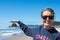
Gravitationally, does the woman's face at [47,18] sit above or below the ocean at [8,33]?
above

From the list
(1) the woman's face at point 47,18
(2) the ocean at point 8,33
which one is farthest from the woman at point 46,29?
(2) the ocean at point 8,33

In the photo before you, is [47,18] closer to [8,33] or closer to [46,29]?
[46,29]

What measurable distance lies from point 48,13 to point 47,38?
512 millimetres

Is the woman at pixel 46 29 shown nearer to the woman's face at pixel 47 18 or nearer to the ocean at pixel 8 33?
the woman's face at pixel 47 18

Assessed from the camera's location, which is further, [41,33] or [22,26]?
[22,26]

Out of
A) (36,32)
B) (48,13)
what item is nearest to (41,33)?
(36,32)

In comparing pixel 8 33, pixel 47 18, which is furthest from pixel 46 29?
pixel 8 33

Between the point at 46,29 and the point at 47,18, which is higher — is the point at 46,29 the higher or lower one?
the lower one

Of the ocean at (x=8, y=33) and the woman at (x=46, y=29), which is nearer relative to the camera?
the woman at (x=46, y=29)

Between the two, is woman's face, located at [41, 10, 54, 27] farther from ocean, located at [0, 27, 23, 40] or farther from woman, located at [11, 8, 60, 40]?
ocean, located at [0, 27, 23, 40]

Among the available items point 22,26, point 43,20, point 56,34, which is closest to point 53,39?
point 56,34

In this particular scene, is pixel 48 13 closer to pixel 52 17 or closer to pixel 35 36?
pixel 52 17

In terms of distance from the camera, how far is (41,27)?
4.62 meters

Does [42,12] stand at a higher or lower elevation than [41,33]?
higher
